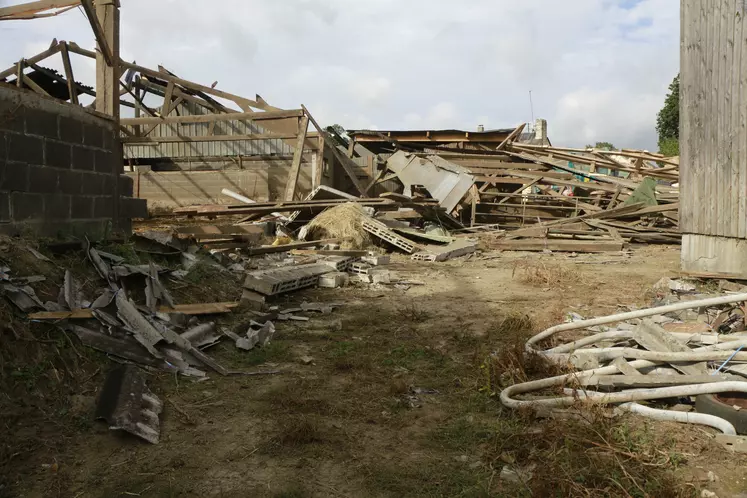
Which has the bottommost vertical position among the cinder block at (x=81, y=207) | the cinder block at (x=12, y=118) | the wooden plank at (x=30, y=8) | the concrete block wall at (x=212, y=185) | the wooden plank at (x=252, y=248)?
the wooden plank at (x=252, y=248)

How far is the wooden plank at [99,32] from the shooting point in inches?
237

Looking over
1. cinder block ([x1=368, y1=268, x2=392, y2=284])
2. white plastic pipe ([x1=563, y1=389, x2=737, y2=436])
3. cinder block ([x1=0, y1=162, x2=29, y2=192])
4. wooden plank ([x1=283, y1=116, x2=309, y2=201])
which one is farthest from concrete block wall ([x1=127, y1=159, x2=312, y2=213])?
white plastic pipe ([x1=563, y1=389, x2=737, y2=436])

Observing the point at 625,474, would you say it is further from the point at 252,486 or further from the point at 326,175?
the point at 326,175

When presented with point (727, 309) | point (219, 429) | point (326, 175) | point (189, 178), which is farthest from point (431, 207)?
point (219, 429)

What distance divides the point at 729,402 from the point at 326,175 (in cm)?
1577

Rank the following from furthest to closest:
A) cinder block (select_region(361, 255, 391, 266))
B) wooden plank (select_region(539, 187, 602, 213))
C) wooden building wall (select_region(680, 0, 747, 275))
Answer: wooden plank (select_region(539, 187, 602, 213)), cinder block (select_region(361, 255, 391, 266)), wooden building wall (select_region(680, 0, 747, 275))

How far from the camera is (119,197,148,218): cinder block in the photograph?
22.0 feet

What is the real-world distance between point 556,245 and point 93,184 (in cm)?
1012

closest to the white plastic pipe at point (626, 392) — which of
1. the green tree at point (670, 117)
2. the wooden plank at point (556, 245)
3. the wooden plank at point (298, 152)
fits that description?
→ the wooden plank at point (556, 245)

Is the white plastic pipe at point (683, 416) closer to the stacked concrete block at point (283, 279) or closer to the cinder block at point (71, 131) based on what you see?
the stacked concrete block at point (283, 279)

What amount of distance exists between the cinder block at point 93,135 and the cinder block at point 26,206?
956 mm

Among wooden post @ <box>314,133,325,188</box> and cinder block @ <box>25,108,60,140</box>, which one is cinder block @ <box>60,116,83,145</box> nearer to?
cinder block @ <box>25,108,60,140</box>

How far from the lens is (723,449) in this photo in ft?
9.66

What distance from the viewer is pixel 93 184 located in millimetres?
6176
